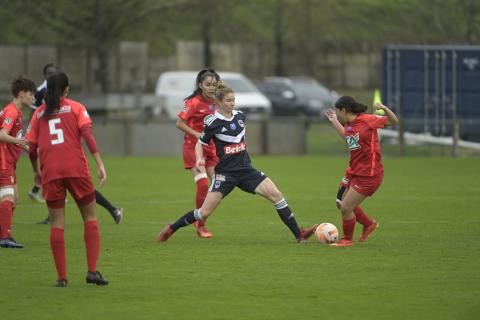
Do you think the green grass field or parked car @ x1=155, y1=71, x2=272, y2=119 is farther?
parked car @ x1=155, y1=71, x2=272, y2=119

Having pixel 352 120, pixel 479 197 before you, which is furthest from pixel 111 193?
pixel 352 120

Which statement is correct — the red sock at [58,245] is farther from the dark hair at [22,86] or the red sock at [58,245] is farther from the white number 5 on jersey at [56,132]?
the dark hair at [22,86]

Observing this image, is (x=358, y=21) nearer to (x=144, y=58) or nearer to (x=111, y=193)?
(x=144, y=58)

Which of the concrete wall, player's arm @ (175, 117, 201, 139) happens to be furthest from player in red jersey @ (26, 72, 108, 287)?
the concrete wall

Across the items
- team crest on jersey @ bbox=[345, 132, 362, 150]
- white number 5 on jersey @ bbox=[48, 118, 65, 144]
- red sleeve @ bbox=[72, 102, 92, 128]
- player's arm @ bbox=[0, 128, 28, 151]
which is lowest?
team crest on jersey @ bbox=[345, 132, 362, 150]

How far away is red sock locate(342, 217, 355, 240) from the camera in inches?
472

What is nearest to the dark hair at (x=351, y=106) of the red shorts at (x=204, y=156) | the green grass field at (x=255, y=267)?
the green grass field at (x=255, y=267)

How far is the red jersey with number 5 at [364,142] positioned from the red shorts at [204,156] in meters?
2.21

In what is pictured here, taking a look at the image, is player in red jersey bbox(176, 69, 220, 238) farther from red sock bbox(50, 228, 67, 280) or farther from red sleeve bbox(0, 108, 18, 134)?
red sock bbox(50, 228, 67, 280)

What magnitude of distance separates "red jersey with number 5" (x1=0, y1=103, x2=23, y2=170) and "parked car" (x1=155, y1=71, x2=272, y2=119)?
76.0 feet

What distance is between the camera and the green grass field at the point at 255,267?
27.8ft

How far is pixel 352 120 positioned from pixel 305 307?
3801mm

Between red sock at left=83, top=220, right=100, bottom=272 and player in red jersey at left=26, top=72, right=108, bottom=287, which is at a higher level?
player in red jersey at left=26, top=72, right=108, bottom=287

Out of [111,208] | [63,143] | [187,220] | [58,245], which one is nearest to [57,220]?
[58,245]
